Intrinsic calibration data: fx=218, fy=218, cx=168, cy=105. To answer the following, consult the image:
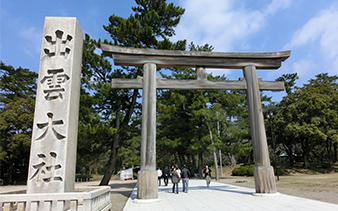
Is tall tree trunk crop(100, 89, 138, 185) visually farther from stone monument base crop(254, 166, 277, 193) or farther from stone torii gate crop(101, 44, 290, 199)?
stone monument base crop(254, 166, 277, 193)

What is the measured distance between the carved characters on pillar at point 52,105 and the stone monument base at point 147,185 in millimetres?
3916

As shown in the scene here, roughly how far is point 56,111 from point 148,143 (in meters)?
4.24

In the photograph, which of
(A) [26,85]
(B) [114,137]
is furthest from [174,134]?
(A) [26,85]

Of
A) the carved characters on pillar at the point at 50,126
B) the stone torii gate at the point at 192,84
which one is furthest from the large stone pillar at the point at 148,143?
the carved characters on pillar at the point at 50,126

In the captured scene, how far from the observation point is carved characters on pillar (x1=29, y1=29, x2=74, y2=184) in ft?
16.3

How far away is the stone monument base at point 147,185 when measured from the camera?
8.23 meters

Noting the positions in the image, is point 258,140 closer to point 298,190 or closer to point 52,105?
point 298,190

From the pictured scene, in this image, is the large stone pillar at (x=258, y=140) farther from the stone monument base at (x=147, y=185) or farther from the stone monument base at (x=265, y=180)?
the stone monument base at (x=147, y=185)

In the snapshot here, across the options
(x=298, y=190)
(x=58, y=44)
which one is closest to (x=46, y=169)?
(x=58, y=44)

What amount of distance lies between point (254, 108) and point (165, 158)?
101 ft

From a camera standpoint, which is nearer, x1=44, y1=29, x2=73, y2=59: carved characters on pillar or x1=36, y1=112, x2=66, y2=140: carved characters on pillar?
x1=36, y1=112, x2=66, y2=140: carved characters on pillar

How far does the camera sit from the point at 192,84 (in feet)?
32.7

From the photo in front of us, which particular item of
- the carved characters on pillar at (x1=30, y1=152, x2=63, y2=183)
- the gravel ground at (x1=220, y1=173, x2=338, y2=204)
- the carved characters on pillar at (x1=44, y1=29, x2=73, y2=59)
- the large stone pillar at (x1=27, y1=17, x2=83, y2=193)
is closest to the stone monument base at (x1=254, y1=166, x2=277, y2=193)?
the gravel ground at (x1=220, y1=173, x2=338, y2=204)

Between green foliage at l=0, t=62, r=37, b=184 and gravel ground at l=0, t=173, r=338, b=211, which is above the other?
green foliage at l=0, t=62, r=37, b=184
